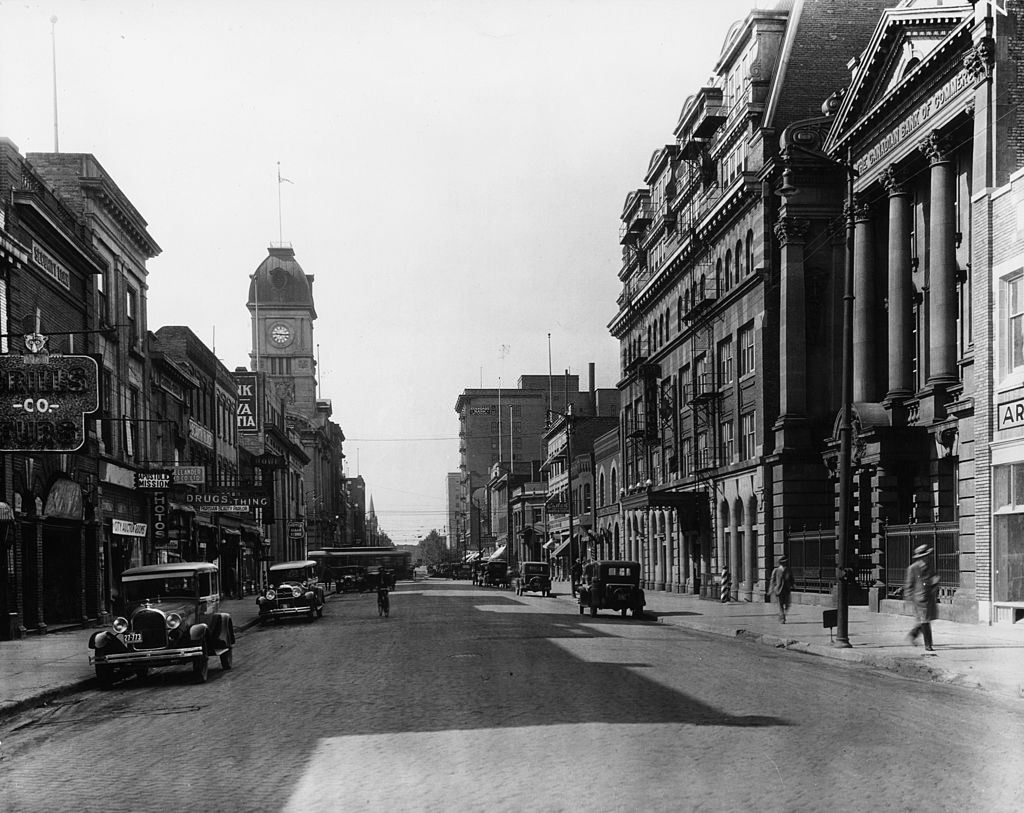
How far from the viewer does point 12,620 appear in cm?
2778

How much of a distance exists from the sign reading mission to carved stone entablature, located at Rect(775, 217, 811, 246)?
28.2m

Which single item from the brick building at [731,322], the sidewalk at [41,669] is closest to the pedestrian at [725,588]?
the brick building at [731,322]

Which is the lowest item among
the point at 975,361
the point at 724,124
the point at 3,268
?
the point at 975,361

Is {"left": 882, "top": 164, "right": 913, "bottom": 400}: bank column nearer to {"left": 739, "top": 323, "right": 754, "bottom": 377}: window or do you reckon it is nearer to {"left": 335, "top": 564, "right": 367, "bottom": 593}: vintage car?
{"left": 739, "top": 323, "right": 754, "bottom": 377}: window

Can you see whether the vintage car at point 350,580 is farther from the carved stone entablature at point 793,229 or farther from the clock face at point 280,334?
the clock face at point 280,334

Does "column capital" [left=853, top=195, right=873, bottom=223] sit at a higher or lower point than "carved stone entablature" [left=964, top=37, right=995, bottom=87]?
lower

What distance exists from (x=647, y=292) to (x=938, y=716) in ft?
165

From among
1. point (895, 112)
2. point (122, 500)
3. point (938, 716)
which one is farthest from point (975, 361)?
point (122, 500)

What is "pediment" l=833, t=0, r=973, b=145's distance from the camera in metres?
30.0

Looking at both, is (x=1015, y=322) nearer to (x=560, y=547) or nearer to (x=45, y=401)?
(x=45, y=401)

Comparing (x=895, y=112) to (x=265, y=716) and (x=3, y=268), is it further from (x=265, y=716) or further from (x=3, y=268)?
(x=265, y=716)

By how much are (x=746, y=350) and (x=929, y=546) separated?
18.1 meters

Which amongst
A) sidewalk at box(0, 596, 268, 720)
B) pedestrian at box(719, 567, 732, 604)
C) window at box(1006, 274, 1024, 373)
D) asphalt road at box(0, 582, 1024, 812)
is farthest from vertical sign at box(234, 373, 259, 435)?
asphalt road at box(0, 582, 1024, 812)

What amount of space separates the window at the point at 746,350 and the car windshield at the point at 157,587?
30.1 meters
